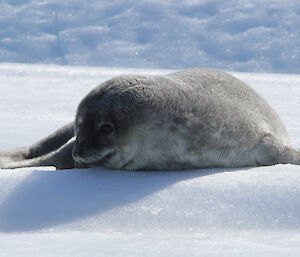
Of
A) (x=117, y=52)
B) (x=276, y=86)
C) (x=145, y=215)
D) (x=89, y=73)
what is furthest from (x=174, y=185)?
(x=117, y=52)

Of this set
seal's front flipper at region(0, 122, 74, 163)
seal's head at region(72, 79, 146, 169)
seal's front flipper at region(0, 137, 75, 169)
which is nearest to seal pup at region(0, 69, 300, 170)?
seal's head at region(72, 79, 146, 169)

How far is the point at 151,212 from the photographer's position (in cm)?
210

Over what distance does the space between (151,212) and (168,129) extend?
0.57 meters

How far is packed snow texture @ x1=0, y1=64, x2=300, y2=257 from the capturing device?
1.77m

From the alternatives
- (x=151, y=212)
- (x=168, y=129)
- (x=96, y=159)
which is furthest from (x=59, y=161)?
(x=151, y=212)

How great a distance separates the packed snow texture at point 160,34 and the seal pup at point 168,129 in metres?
9.43

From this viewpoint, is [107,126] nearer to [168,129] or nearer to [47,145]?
[168,129]

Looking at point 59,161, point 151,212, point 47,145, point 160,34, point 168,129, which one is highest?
point 168,129

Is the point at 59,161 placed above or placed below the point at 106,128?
below

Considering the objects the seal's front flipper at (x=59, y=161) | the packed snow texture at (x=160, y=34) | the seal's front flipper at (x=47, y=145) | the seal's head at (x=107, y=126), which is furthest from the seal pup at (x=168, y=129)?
the packed snow texture at (x=160, y=34)

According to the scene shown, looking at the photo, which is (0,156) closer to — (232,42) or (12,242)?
(12,242)

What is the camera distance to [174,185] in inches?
92.5

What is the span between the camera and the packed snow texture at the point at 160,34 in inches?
488

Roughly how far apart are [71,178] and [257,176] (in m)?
0.80
